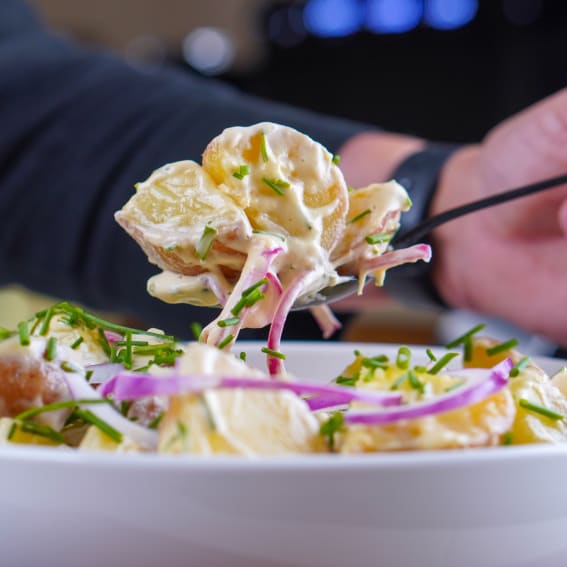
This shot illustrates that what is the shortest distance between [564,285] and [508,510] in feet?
2.91

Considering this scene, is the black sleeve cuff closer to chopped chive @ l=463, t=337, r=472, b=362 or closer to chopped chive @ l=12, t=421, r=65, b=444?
chopped chive @ l=463, t=337, r=472, b=362

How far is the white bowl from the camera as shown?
1.32 feet

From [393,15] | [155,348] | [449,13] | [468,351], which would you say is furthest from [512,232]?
[393,15]

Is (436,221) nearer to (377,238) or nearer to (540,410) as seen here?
(377,238)

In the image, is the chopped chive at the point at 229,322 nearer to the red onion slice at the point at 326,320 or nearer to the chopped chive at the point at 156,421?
the chopped chive at the point at 156,421

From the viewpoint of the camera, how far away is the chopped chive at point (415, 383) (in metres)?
0.52

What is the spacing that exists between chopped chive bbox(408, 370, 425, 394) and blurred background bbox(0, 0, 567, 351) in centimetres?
305

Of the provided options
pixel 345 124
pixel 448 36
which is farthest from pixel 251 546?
pixel 448 36

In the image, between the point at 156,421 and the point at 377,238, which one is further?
the point at 377,238

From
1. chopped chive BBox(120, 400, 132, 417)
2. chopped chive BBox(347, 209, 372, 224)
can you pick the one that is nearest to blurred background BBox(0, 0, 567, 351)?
chopped chive BBox(347, 209, 372, 224)

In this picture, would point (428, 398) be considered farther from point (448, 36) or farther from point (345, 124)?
point (448, 36)

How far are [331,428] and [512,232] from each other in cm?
86

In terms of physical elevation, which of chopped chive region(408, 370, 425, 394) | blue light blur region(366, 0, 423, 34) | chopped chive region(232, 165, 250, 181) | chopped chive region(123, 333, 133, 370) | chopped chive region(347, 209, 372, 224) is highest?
chopped chive region(232, 165, 250, 181)

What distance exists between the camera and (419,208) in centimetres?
131
